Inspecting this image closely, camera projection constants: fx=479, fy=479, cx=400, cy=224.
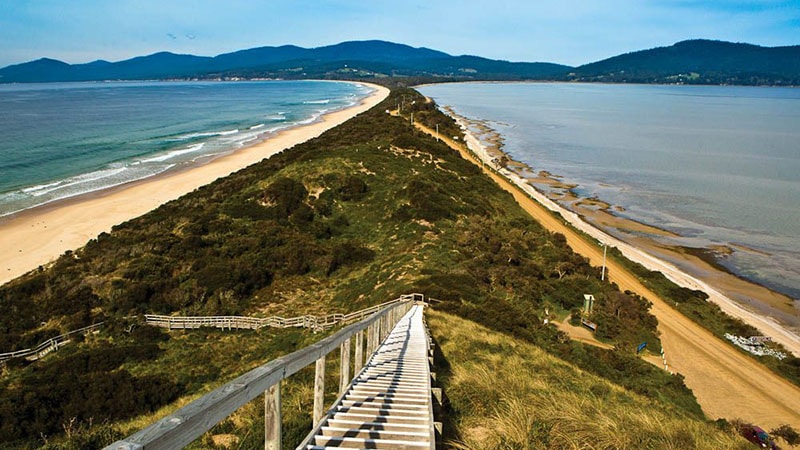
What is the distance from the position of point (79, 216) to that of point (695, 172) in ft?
235

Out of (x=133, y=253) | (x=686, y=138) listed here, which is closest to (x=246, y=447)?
(x=133, y=253)

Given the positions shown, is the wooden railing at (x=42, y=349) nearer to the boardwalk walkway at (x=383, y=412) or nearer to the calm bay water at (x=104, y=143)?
the boardwalk walkway at (x=383, y=412)

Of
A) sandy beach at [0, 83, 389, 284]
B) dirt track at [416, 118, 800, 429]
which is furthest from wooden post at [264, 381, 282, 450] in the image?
sandy beach at [0, 83, 389, 284]

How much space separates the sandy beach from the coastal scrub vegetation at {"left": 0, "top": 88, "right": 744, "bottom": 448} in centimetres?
449

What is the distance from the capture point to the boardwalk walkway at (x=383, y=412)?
4.04 meters

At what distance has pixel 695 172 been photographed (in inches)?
2596

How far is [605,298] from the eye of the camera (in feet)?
71.9

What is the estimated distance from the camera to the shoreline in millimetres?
25328

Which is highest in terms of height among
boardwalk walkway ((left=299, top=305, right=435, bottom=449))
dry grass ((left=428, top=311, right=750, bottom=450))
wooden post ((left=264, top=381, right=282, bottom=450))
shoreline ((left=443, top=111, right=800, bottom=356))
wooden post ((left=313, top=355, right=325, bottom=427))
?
wooden post ((left=264, top=381, right=282, bottom=450))

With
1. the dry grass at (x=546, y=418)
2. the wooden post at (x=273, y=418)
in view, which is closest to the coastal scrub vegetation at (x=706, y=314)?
the dry grass at (x=546, y=418)

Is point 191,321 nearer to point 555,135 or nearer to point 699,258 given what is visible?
point 699,258

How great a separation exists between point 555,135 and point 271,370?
10167 cm

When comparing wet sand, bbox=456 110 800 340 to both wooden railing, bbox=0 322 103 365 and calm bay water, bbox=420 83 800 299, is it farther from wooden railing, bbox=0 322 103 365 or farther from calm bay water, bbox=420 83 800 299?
wooden railing, bbox=0 322 103 365

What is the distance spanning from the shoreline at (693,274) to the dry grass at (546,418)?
791 inches
